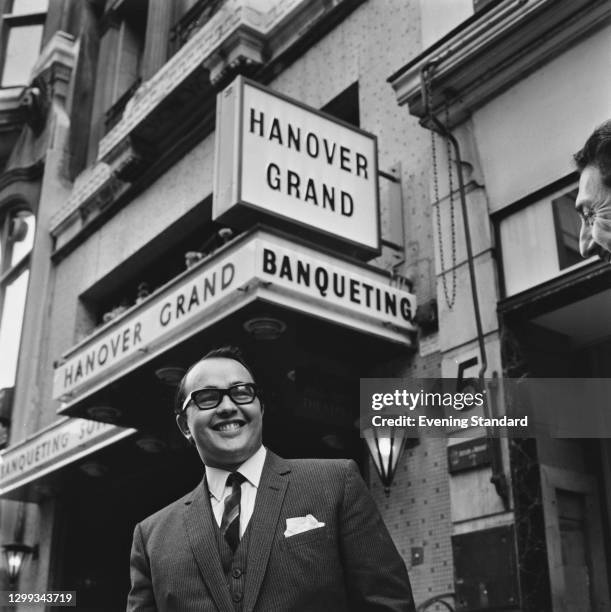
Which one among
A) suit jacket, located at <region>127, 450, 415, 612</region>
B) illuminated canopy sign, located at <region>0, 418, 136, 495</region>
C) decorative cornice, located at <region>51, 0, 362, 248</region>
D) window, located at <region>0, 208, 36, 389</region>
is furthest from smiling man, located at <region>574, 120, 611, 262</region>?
window, located at <region>0, 208, 36, 389</region>

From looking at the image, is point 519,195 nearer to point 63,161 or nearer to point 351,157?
point 351,157

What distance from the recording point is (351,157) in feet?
30.1

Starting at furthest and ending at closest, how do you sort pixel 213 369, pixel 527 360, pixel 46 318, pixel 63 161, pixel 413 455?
1. pixel 63 161
2. pixel 46 318
3. pixel 413 455
4. pixel 527 360
5. pixel 213 369

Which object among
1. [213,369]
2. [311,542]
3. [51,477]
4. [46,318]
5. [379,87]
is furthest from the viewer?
[46,318]

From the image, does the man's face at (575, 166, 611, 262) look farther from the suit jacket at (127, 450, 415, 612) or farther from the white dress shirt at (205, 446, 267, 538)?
the white dress shirt at (205, 446, 267, 538)

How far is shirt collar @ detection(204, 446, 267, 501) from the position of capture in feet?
10.1

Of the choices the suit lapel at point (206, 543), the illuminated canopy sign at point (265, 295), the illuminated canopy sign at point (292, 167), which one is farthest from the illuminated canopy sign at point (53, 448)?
the suit lapel at point (206, 543)

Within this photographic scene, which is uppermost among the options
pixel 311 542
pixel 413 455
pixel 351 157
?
pixel 351 157

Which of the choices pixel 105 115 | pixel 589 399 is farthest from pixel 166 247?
pixel 589 399

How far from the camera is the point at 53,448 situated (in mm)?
13203

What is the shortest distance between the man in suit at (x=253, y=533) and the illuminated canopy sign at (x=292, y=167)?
529 cm

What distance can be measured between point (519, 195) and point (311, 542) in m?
5.94

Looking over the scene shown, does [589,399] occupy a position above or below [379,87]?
below

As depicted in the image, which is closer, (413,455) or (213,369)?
(213,369)
